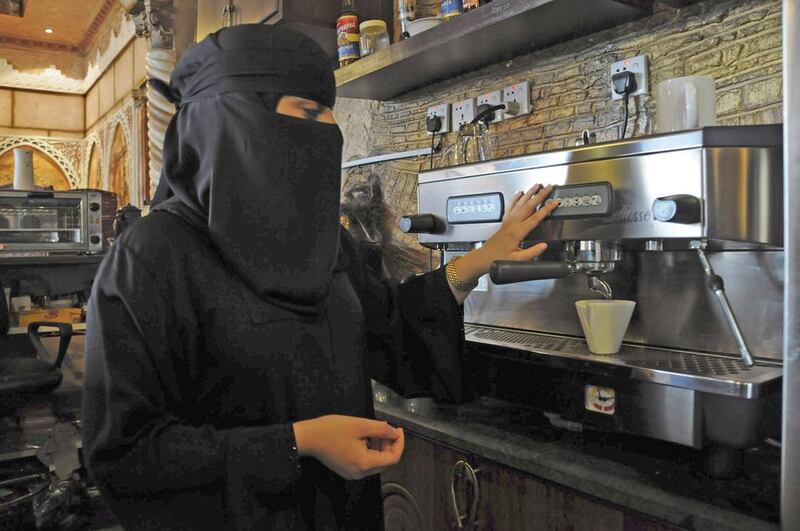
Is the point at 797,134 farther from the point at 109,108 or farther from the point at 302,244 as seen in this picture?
the point at 109,108

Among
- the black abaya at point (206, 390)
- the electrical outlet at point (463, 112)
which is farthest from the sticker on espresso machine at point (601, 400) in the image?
the electrical outlet at point (463, 112)

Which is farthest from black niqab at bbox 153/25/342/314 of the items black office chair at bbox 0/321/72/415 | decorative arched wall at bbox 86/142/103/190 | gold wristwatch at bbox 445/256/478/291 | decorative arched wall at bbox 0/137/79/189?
decorative arched wall at bbox 0/137/79/189

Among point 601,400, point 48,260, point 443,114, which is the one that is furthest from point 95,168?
point 601,400

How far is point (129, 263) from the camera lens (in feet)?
2.97

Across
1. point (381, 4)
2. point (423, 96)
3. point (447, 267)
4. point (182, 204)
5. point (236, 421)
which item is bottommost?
point (236, 421)

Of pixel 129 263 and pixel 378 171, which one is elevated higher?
pixel 378 171

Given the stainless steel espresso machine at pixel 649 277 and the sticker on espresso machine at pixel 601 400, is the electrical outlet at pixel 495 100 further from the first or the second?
the sticker on espresso machine at pixel 601 400

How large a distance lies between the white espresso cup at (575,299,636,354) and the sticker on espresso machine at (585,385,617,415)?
109mm

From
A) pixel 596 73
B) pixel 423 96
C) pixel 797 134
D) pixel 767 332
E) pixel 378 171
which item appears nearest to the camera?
pixel 797 134

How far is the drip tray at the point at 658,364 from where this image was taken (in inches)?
35.4

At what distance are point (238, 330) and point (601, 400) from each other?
1.82 ft

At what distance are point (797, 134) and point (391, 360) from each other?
77cm

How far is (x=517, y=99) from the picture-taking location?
68.6 inches

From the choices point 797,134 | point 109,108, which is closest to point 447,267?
point 797,134
